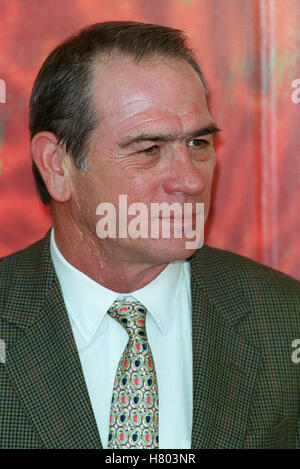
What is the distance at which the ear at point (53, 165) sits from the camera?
65.7 inches

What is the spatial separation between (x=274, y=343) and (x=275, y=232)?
1.70 ft

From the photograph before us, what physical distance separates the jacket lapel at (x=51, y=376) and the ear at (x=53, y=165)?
229mm

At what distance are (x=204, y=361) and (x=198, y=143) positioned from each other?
469mm

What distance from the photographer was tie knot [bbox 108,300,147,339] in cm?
159


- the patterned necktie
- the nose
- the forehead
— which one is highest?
the forehead

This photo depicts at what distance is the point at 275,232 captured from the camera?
7.00ft

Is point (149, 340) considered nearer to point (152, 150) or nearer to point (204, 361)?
point (204, 361)
